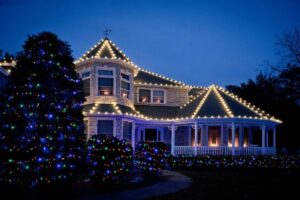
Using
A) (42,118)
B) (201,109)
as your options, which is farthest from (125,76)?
(42,118)

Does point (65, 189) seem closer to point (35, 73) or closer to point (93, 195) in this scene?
point (93, 195)

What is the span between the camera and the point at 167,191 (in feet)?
37.9

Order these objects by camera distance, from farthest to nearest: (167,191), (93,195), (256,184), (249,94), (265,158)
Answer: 1. (249,94)
2. (265,158)
3. (256,184)
4. (167,191)
5. (93,195)

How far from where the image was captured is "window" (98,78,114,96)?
23239mm

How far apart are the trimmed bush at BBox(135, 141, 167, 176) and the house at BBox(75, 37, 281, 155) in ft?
19.7

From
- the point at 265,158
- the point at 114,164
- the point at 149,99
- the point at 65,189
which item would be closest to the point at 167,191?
the point at 114,164

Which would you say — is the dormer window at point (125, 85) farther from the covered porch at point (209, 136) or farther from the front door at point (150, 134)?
the front door at point (150, 134)

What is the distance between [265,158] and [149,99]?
10.1 metres

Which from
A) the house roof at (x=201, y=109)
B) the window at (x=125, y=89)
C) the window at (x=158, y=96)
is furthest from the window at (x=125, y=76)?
the window at (x=158, y=96)

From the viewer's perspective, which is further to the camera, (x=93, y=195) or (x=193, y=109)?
(x=193, y=109)

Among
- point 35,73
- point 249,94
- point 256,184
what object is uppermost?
point 249,94

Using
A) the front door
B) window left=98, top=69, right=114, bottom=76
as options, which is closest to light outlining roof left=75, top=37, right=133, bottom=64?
window left=98, top=69, right=114, bottom=76

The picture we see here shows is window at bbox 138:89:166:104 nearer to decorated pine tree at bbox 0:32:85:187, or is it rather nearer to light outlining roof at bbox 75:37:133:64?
light outlining roof at bbox 75:37:133:64

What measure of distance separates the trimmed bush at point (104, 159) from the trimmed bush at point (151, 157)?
126 inches
